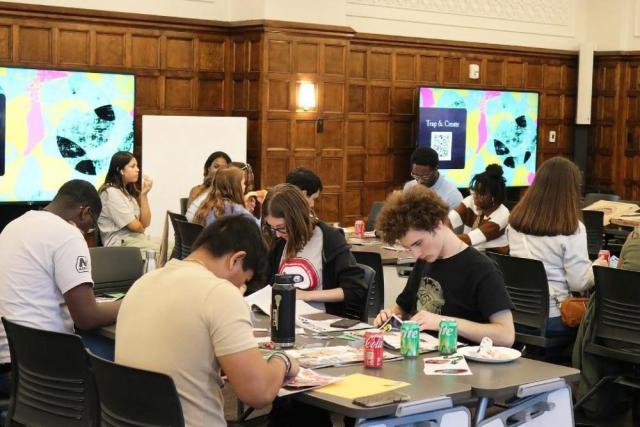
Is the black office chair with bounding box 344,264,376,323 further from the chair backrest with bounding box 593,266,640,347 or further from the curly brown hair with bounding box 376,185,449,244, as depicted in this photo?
the chair backrest with bounding box 593,266,640,347

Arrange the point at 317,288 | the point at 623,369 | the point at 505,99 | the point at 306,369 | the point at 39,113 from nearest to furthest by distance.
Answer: the point at 306,369 → the point at 317,288 → the point at 623,369 → the point at 39,113 → the point at 505,99

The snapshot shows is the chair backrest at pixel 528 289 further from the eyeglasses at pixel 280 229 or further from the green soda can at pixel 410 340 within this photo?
the green soda can at pixel 410 340

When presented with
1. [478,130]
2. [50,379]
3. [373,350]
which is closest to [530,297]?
[373,350]

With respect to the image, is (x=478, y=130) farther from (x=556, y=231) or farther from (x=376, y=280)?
(x=376, y=280)

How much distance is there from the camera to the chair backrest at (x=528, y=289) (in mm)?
5930

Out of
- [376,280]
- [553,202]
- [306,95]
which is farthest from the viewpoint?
[306,95]

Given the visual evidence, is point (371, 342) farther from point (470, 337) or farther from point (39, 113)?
point (39, 113)

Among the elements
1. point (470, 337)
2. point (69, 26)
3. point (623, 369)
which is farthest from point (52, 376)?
point (69, 26)

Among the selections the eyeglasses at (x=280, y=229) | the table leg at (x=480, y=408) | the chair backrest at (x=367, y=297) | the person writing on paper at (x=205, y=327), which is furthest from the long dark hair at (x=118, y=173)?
the table leg at (x=480, y=408)

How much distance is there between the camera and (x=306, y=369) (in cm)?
377

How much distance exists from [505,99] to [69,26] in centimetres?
625

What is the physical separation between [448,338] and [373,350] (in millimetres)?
362

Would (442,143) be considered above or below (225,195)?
Answer: above

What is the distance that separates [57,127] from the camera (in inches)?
407
